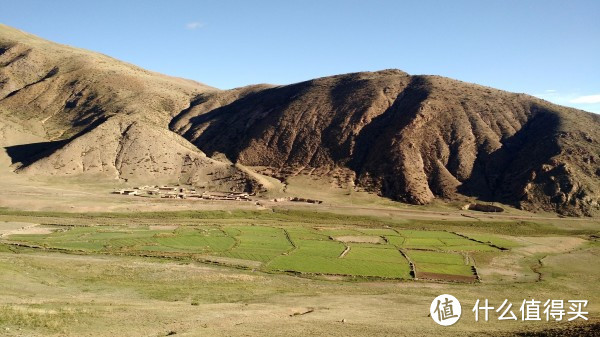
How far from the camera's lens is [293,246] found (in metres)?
61.9

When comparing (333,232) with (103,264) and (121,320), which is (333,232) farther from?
(121,320)

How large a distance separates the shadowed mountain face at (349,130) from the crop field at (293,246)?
47.1 m

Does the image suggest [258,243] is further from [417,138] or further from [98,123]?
[98,123]

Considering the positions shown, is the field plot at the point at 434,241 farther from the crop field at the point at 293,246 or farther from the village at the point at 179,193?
the village at the point at 179,193

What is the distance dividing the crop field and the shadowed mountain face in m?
47.1

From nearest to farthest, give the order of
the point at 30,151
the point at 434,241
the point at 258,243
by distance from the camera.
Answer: the point at 258,243 < the point at 434,241 < the point at 30,151

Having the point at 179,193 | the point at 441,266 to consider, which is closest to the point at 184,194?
the point at 179,193

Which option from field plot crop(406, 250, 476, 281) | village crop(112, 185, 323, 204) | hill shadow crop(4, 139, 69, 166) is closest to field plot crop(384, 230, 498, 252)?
field plot crop(406, 250, 476, 281)

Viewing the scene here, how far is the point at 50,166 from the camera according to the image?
4643 inches

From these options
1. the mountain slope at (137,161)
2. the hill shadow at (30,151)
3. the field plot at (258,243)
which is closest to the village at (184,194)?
the mountain slope at (137,161)

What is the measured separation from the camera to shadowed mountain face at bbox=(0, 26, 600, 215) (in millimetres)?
118812

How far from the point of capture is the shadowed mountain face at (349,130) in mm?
118812

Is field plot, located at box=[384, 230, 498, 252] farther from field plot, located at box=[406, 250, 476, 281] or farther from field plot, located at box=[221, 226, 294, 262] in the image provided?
field plot, located at box=[221, 226, 294, 262]

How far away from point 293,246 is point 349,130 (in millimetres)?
90030
